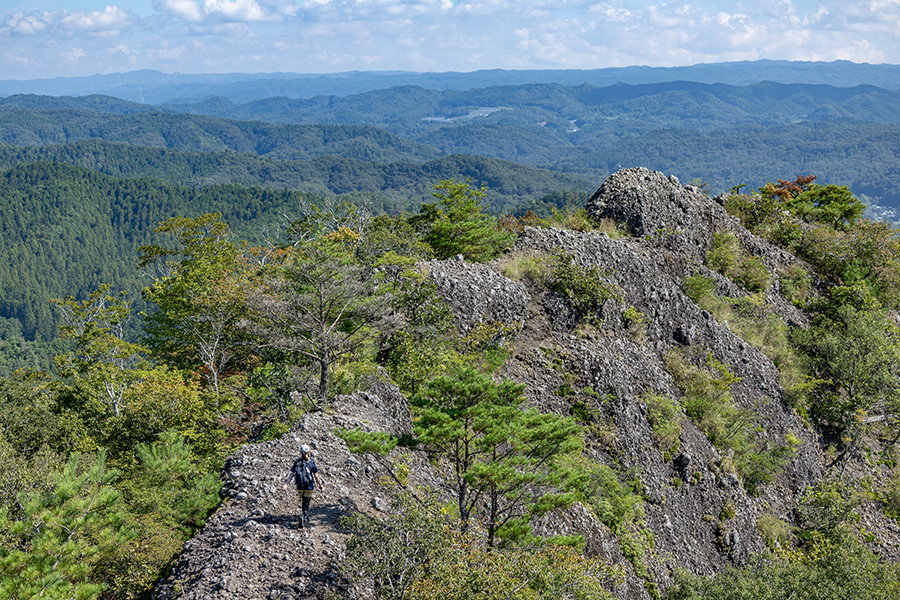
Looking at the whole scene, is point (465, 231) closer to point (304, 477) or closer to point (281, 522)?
point (304, 477)

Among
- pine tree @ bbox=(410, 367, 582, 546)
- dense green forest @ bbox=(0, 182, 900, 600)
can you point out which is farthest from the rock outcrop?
pine tree @ bbox=(410, 367, 582, 546)

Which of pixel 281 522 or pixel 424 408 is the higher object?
pixel 424 408

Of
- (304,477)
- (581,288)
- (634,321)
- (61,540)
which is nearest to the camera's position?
(61,540)

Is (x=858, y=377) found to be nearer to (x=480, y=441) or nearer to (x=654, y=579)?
(x=654, y=579)

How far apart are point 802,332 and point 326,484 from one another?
21.5 m

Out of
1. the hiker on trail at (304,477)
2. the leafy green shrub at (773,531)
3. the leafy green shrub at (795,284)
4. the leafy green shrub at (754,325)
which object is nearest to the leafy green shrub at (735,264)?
the leafy green shrub at (795,284)

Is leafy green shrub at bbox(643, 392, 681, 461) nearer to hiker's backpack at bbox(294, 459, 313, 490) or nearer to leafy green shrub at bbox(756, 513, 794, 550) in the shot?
leafy green shrub at bbox(756, 513, 794, 550)

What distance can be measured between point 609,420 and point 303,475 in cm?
966

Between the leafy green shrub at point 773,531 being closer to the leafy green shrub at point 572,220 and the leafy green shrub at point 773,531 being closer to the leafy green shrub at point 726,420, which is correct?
the leafy green shrub at point 726,420

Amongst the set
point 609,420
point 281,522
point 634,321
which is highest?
point 634,321

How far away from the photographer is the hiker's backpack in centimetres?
878

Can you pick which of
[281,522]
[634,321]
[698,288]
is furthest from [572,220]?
[281,522]

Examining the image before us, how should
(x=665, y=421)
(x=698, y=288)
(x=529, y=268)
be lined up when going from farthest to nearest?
1. (x=698, y=288)
2. (x=529, y=268)
3. (x=665, y=421)

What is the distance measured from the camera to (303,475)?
8781mm
